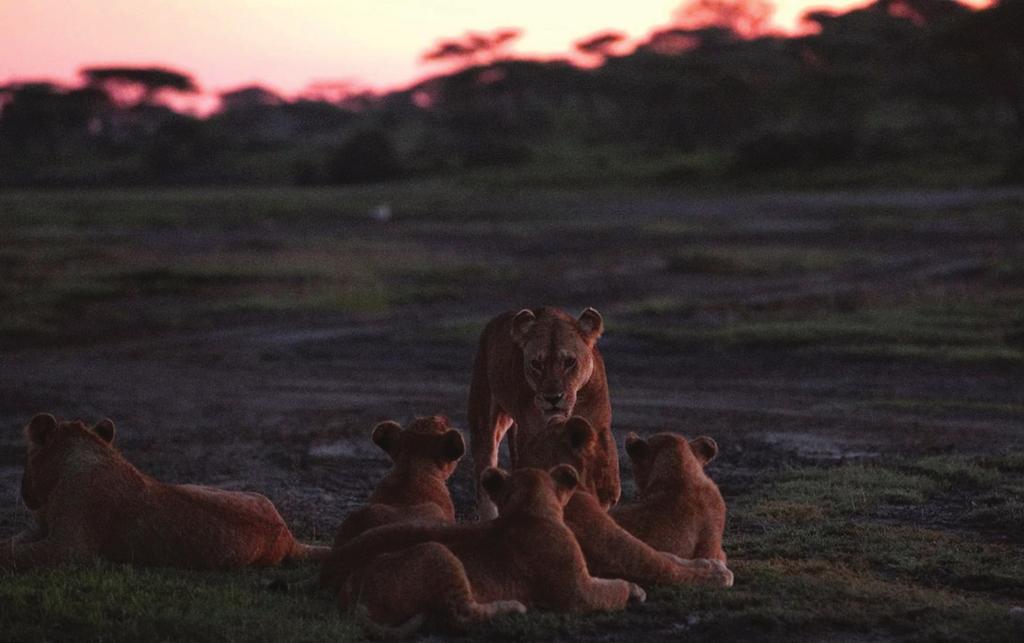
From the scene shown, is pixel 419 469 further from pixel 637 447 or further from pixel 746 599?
pixel 746 599

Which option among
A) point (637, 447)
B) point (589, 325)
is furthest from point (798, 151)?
point (637, 447)

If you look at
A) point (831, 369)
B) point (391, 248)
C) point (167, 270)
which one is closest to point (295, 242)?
point (391, 248)

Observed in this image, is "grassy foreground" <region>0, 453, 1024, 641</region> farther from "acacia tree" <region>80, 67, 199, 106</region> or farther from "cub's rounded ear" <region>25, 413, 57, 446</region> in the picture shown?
"acacia tree" <region>80, 67, 199, 106</region>

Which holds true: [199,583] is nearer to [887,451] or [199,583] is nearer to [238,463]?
[238,463]

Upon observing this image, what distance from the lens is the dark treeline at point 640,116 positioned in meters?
51.2

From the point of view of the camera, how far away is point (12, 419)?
44.5 feet

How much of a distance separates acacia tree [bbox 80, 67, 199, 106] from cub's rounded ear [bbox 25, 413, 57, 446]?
74.9m

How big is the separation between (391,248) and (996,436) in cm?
2029

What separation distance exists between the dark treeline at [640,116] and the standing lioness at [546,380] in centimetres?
3605

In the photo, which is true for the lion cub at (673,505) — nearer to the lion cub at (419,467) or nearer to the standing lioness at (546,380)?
the standing lioness at (546,380)

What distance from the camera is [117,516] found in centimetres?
706

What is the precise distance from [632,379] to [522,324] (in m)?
7.03

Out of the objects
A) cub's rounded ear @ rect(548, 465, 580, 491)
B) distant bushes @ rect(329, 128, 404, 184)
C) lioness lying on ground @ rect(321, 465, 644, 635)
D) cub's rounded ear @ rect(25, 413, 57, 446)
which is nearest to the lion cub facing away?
cub's rounded ear @ rect(25, 413, 57, 446)

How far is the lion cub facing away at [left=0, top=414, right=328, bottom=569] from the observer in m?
7.01
